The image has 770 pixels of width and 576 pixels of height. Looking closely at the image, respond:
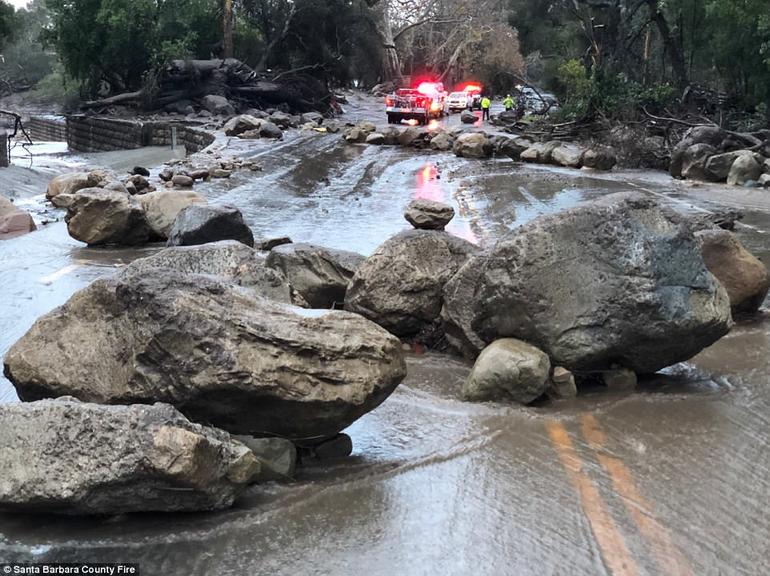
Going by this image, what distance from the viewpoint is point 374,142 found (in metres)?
31.4

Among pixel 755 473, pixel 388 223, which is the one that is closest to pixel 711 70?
pixel 388 223

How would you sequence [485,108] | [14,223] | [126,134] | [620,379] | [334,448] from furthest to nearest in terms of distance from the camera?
[485,108] → [126,134] → [14,223] → [620,379] → [334,448]

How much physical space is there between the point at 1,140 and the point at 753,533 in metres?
25.7

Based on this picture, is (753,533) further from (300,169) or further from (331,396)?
(300,169)

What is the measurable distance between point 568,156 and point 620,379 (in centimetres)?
1884

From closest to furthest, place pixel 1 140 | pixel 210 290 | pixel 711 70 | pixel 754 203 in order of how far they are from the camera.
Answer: pixel 210 290 < pixel 754 203 < pixel 1 140 < pixel 711 70

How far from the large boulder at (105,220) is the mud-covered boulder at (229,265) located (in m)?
4.87

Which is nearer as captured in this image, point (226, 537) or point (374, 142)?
point (226, 537)

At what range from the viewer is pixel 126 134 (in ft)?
113

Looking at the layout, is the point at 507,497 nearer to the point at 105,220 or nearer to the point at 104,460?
the point at 104,460

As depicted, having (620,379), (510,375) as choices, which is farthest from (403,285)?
(620,379)

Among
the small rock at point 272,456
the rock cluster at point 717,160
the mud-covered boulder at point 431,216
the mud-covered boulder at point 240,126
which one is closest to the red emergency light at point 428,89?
the mud-covered boulder at point 240,126

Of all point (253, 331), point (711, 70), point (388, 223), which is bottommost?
point (388, 223)

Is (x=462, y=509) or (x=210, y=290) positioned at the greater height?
(x=210, y=290)
